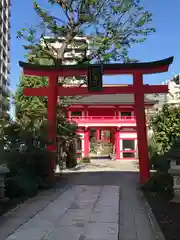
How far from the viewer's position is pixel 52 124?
12.2 meters

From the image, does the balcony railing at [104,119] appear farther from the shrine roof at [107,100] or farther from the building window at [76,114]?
the shrine roof at [107,100]

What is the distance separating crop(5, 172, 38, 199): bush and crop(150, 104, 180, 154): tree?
380 inches

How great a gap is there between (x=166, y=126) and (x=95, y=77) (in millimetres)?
6733

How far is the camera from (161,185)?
921 centimetres

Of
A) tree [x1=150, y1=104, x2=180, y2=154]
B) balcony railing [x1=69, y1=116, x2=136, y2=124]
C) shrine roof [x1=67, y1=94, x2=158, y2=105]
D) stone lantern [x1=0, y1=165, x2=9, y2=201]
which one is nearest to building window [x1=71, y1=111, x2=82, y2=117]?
balcony railing [x1=69, y1=116, x2=136, y2=124]

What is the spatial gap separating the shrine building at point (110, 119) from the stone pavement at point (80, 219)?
70.6 feet

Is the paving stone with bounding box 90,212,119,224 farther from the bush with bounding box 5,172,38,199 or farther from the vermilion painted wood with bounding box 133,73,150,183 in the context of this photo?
the vermilion painted wood with bounding box 133,73,150,183

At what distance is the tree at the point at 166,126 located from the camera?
1655cm

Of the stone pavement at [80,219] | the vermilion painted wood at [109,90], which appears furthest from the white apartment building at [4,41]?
the stone pavement at [80,219]

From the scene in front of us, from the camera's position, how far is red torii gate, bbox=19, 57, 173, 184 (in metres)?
11.5

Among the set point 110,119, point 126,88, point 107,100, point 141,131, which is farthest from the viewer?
point 107,100

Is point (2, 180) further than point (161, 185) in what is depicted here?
No

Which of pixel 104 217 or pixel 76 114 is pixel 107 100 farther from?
pixel 104 217

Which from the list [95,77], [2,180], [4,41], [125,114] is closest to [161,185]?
[2,180]
